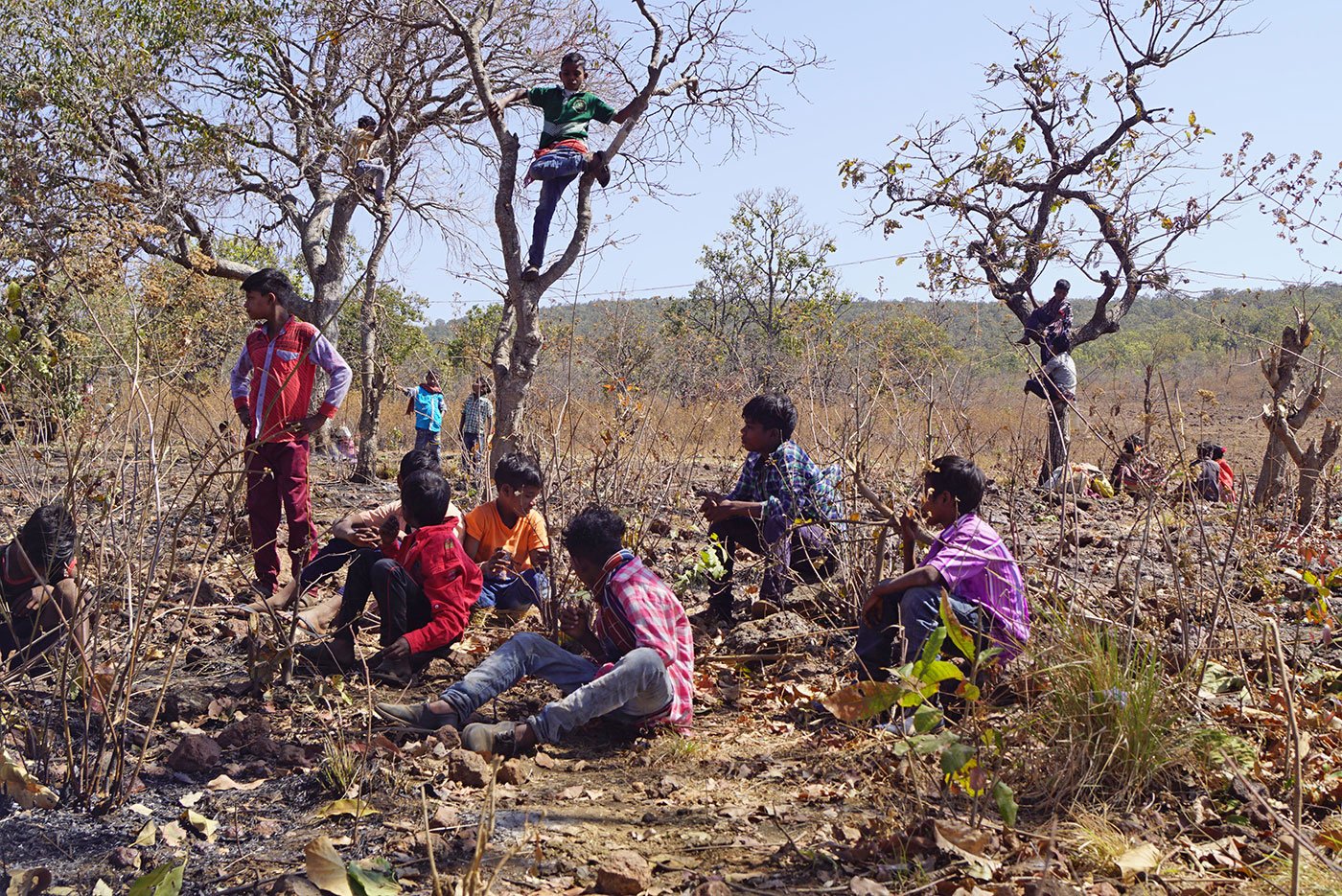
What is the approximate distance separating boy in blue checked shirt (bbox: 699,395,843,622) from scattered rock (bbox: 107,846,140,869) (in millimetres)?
2654

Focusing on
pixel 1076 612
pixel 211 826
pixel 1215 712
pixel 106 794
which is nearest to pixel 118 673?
pixel 106 794

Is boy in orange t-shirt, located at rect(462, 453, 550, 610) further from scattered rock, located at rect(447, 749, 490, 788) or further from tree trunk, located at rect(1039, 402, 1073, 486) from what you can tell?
tree trunk, located at rect(1039, 402, 1073, 486)

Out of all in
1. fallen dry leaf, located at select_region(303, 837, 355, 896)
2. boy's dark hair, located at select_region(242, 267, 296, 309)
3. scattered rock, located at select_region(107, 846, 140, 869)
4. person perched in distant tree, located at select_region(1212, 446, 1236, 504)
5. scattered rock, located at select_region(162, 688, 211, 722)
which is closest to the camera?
fallen dry leaf, located at select_region(303, 837, 355, 896)

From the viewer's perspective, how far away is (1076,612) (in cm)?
321

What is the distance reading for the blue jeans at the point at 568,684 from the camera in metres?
3.32

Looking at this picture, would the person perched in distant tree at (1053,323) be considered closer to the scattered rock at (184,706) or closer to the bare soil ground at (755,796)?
the bare soil ground at (755,796)

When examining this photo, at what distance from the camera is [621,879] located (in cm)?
239

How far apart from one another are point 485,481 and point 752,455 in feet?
4.65

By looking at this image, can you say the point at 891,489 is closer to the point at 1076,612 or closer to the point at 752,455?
the point at 752,455

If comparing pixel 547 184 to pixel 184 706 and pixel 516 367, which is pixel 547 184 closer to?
pixel 516 367

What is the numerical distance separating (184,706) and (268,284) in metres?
1.85

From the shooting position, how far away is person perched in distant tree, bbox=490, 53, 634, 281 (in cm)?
537

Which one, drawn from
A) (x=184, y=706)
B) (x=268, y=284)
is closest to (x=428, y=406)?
(x=268, y=284)

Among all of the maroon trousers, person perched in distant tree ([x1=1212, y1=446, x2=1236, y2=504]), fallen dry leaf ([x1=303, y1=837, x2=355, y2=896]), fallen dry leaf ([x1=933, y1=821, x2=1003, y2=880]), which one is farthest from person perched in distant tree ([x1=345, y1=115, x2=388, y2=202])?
person perched in distant tree ([x1=1212, y1=446, x2=1236, y2=504])
